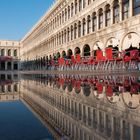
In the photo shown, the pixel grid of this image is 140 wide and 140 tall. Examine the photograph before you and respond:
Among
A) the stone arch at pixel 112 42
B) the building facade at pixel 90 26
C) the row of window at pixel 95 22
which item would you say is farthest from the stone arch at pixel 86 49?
the stone arch at pixel 112 42

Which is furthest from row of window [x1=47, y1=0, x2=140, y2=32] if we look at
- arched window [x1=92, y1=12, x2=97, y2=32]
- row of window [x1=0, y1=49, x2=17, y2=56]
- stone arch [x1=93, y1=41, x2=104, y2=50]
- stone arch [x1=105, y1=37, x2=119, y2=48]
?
row of window [x1=0, y1=49, x2=17, y2=56]

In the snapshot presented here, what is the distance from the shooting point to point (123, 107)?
602 centimetres

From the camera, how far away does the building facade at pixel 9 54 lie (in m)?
123

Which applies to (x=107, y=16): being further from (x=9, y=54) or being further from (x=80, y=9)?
(x=9, y=54)

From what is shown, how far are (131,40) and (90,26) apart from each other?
1283cm

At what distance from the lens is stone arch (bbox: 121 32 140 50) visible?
2460cm

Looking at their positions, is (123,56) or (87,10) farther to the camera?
(87,10)

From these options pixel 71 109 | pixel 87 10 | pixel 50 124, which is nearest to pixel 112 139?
pixel 50 124

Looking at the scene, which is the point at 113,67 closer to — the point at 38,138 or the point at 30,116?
the point at 30,116

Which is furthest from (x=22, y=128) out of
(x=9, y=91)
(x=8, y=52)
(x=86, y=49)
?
(x=8, y=52)

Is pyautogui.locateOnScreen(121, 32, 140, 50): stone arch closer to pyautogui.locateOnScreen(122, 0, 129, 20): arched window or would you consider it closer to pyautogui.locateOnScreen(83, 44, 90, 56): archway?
pyautogui.locateOnScreen(122, 0, 129, 20): arched window

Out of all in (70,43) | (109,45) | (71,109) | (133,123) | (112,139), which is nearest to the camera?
(112,139)

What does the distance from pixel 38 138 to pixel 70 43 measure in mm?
42539

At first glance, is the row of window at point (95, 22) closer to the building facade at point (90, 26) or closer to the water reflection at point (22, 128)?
the building facade at point (90, 26)
